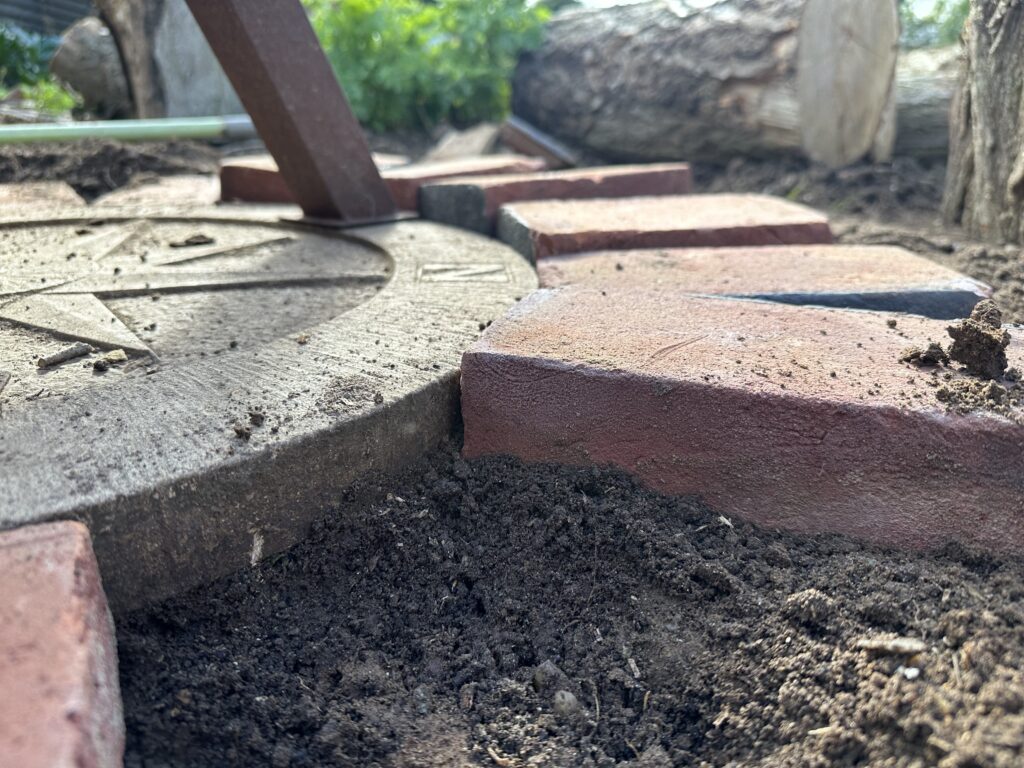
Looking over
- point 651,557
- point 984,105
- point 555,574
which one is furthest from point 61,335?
point 984,105

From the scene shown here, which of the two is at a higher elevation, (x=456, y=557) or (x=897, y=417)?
(x=897, y=417)

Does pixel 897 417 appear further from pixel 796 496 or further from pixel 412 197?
pixel 412 197

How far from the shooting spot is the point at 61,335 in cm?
176

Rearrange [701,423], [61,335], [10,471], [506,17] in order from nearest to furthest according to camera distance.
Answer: [10,471] < [701,423] < [61,335] < [506,17]

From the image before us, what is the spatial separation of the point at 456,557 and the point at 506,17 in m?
5.11

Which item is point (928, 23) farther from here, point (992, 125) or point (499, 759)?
point (499, 759)

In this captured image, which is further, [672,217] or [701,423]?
[672,217]

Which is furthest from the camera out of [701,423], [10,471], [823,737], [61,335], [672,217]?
[672,217]

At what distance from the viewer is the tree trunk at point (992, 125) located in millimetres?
2584

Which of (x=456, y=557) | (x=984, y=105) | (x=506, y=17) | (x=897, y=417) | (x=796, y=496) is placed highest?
(x=506, y=17)

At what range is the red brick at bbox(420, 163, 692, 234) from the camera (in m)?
2.91

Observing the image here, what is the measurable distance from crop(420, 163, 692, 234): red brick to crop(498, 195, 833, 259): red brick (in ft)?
0.31

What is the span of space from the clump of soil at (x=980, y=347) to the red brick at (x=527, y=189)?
171 cm

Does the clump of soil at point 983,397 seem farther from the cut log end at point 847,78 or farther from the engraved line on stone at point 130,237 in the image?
the cut log end at point 847,78
